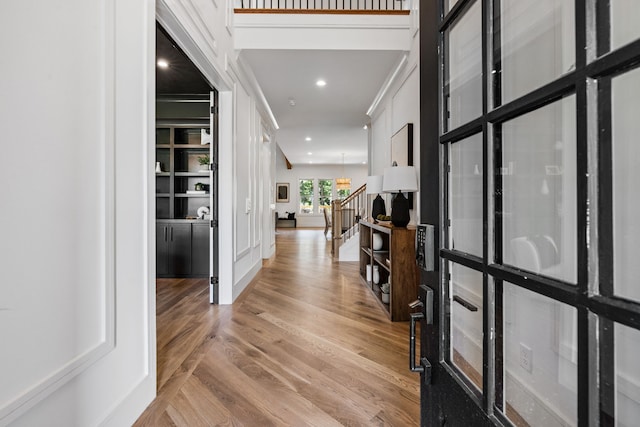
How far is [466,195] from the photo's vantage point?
72 cm

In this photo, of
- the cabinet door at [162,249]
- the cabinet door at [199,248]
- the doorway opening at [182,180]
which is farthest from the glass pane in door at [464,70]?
the cabinet door at [162,249]

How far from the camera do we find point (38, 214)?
1055 millimetres

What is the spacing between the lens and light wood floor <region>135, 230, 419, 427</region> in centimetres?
159

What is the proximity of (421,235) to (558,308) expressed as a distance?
0.36 metres

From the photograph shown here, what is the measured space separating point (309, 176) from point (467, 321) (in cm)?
1424

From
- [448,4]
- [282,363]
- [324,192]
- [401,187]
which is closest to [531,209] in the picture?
[448,4]

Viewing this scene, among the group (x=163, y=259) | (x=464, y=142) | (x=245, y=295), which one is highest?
(x=464, y=142)

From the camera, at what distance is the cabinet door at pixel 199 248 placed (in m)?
4.48

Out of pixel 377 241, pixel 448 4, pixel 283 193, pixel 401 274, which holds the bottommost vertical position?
pixel 401 274

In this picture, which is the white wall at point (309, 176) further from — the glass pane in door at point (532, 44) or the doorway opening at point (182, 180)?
the glass pane in door at point (532, 44)

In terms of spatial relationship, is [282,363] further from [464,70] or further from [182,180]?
[182,180]

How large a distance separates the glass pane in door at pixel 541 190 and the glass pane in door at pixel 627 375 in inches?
3.3

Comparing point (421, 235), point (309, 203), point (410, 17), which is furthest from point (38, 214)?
point (309, 203)

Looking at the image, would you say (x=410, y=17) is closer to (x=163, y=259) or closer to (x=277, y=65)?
(x=277, y=65)
